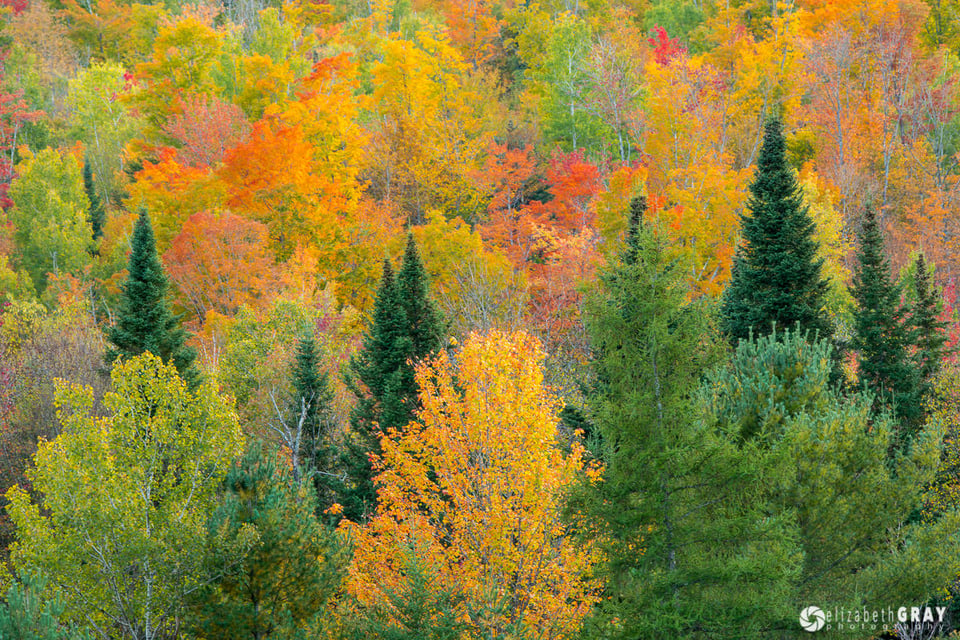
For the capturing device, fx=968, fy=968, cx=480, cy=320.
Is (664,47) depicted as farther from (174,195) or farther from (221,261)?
(221,261)

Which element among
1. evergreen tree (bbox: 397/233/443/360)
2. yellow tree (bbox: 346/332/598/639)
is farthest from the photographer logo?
evergreen tree (bbox: 397/233/443/360)

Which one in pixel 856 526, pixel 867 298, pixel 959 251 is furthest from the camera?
pixel 959 251

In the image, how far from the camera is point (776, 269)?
26.7 m

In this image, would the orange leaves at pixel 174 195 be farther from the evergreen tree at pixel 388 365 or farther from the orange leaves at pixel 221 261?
the evergreen tree at pixel 388 365

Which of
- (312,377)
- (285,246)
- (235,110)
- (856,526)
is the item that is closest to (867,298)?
(856,526)

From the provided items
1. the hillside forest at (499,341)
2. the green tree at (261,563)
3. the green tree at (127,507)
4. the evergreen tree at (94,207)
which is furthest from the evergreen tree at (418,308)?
the evergreen tree at (94,207)

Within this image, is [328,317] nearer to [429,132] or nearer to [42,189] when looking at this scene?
[429,132]

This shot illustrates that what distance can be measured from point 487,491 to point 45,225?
41.3 metres

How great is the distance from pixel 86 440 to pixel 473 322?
1505 centimetres

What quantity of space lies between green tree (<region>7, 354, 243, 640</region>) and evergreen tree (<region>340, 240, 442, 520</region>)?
5457 millimetres

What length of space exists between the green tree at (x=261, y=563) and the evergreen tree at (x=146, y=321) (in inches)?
355

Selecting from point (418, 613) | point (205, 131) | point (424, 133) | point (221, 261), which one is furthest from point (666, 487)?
point (205, 131)

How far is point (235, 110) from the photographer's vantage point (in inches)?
2073

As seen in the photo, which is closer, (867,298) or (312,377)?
(867,298)
